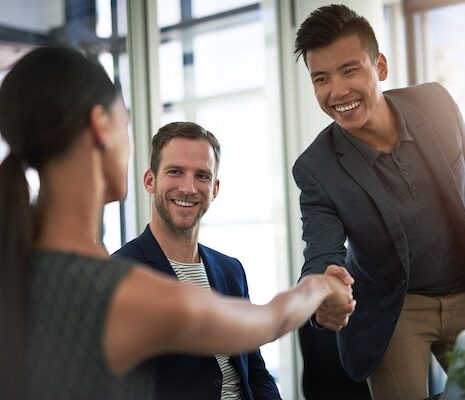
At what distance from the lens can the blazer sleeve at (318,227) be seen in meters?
2.21

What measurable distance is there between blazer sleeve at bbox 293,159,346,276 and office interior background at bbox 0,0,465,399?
1.48 m

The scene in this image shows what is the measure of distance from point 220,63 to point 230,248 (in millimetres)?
1102

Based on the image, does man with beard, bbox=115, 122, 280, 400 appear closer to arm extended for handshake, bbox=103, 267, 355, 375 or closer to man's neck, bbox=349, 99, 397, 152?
man's neck, bbox=349, 99, 397, 152

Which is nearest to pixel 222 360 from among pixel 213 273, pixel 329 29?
pixel 213 273

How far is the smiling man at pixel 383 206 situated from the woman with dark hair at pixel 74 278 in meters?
1.11

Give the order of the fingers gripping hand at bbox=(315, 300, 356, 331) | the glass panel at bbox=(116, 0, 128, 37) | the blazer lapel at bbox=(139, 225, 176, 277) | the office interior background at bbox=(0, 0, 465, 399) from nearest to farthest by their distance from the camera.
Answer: the fingers gripping hand at bbox=(315, 300, 356, 331)
the blazer lapel at bbox=(139, 225, 176, 277)
the glass panel at bbox=(116, 0, 128, 37)
the office interior background at bbox=(0, 0, 465, 399)

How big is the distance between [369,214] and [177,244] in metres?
0.61

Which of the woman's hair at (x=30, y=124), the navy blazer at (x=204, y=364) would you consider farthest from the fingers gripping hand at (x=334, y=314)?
the woman's hair at (x=30, y=124)

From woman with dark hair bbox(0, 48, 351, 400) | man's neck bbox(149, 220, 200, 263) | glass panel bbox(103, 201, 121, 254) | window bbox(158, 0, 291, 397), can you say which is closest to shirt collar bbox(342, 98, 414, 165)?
man's neck bbox(149, 220, 200, 263)

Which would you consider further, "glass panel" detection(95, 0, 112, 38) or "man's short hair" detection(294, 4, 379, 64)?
"glass panel" detection(95, 0, 112, 38)

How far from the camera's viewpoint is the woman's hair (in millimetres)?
1089

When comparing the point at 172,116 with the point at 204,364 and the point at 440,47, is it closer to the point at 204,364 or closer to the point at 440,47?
the point at 440,47

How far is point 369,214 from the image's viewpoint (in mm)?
2254

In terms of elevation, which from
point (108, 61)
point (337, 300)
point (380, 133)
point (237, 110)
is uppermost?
point (108, 61)
